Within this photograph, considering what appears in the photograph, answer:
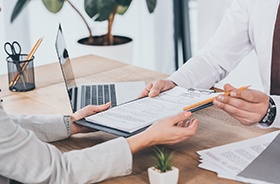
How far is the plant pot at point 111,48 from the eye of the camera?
319 centimetres

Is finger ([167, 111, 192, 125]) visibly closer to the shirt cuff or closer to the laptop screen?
the shirt cuff

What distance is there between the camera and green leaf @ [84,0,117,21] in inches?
122

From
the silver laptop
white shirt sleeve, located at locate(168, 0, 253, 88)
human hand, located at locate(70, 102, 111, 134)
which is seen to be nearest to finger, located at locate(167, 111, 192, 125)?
human hand, located at locate(70, 102, 111, 134)

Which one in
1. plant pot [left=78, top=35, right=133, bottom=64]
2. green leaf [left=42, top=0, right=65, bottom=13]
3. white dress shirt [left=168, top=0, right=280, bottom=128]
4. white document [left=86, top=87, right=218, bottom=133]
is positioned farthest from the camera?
plant pot [left=78, top=35, right=133, bottom=64]

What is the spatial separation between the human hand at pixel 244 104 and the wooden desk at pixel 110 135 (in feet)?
0.21

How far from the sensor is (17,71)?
2.11 m

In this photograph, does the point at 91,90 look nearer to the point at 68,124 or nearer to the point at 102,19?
the point at 68,124

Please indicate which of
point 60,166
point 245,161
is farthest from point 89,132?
point 245,161

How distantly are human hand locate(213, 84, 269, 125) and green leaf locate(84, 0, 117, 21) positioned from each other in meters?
1.63

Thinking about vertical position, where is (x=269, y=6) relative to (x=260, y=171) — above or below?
above

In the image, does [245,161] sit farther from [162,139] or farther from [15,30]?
[15,30]

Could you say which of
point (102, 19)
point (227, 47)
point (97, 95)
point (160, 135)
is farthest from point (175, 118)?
point (102, 19)

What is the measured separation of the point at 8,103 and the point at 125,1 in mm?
1422

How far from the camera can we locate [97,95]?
2.00 metres
